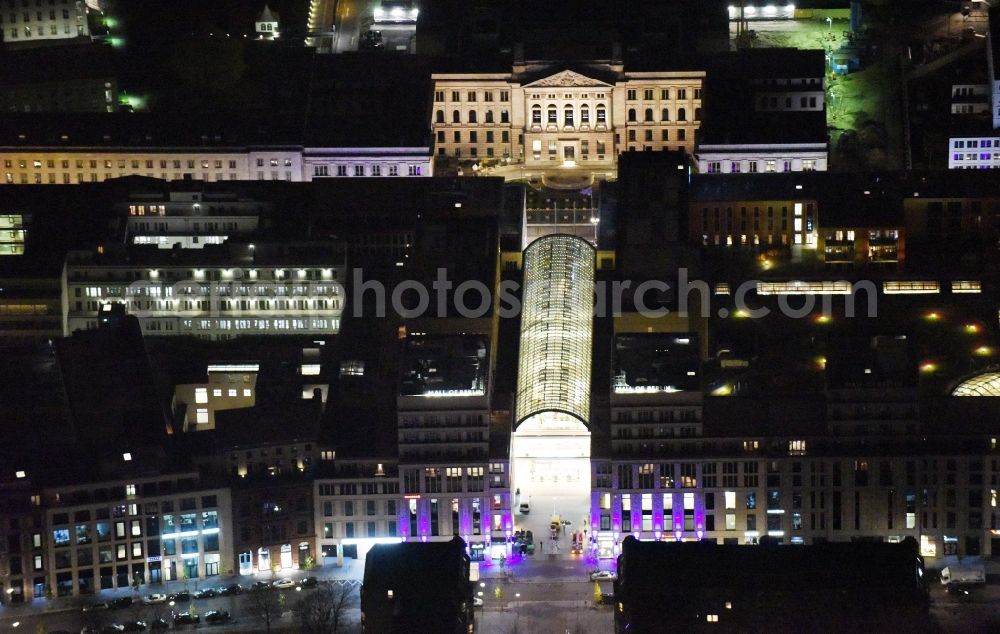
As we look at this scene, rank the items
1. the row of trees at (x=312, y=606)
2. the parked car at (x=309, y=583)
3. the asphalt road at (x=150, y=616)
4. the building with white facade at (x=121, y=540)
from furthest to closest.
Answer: the building with white facade at (x=121, y=540), the parked car at (x=309, y=583), the asphalt road at (x=150, y=616), the row of trees at (x=312, y=606)

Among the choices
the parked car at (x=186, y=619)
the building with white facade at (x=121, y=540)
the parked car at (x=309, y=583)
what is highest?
the building with white facade at (x=121, y=540)

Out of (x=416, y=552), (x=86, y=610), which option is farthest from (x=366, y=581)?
(x=86, y=610)

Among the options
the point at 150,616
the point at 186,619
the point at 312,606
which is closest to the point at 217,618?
the point at 186,619

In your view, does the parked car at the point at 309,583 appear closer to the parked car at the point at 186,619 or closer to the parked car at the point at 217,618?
the parked car at the point at 217,618

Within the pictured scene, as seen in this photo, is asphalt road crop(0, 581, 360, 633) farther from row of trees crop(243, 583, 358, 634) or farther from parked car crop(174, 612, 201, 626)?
parked car crop(174, 612, 201, 626)

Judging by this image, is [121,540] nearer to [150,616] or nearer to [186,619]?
[150,616]

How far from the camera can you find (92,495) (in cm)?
19850

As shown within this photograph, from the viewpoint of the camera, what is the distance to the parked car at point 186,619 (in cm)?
18988

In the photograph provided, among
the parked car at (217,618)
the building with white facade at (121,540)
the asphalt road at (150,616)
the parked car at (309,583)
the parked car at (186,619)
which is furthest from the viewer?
the building with white facade at (121,540)

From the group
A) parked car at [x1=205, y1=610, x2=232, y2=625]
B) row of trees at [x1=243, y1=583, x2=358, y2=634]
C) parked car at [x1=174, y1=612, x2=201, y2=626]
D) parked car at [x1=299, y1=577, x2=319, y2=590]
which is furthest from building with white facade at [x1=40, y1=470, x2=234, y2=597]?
parked car at [x1=205, y1=610, x2=232, y2=625]

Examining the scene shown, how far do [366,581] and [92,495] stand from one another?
75.9 feet

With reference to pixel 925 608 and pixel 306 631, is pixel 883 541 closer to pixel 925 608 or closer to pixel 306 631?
pixel 925 608

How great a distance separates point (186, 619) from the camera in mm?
190250

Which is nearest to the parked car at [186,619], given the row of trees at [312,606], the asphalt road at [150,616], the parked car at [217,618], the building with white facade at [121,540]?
the asphalt road at [150,616]
